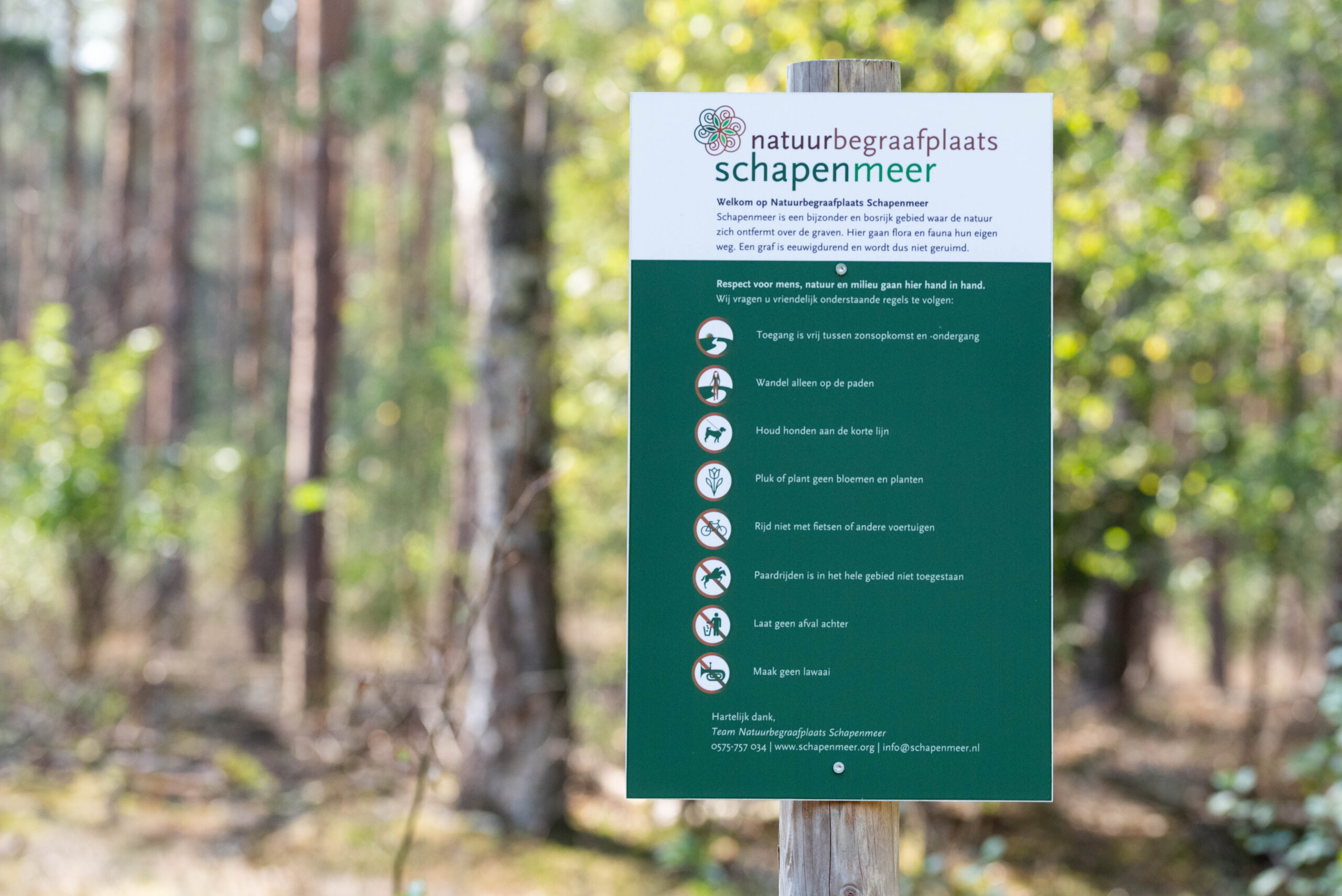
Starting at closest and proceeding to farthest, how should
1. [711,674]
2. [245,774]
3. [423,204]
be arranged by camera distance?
[711,674]
[245,774]
[423,204]

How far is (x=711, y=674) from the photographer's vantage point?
2084mm

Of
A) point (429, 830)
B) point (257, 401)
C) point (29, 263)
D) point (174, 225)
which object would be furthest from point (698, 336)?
point (29, 263)

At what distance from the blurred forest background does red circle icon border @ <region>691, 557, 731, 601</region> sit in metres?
0.79

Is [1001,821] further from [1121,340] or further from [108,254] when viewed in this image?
[108,254]

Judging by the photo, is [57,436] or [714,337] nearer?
[714,337]

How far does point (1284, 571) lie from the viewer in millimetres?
7703

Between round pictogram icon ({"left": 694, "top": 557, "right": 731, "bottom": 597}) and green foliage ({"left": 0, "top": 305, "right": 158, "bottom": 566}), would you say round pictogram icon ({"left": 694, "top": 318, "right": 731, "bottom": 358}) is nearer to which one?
round pictogram icon ({"left": 694, "top": 557, "right": 731, "bottom": 597})

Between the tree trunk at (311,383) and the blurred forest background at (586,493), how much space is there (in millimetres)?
39

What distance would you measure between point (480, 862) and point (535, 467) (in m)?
2.35

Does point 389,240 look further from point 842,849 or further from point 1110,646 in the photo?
point 842,849

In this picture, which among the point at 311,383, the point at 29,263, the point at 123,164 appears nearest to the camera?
the point at 311,383

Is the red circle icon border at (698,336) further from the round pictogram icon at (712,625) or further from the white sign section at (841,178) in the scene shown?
the round pictogram icon at (712,625)

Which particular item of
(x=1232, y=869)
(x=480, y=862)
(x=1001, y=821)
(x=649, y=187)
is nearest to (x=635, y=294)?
(x=649, y=187)

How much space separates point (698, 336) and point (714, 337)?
3 centimetres
